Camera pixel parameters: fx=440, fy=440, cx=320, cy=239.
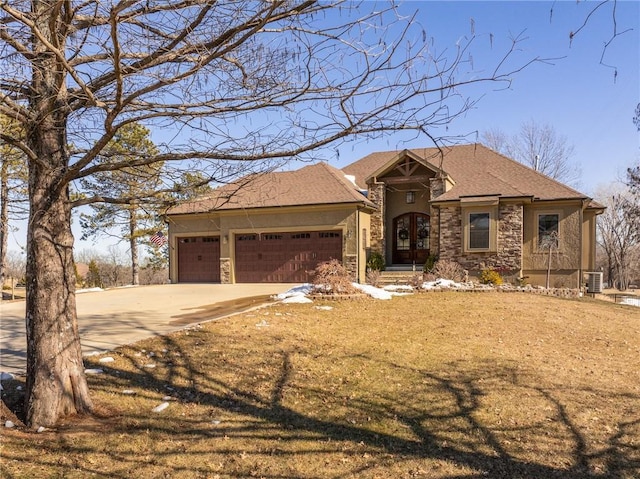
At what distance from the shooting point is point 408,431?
455 cm

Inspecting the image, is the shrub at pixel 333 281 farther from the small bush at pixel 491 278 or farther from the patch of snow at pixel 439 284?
the small bush at pixel 491 278

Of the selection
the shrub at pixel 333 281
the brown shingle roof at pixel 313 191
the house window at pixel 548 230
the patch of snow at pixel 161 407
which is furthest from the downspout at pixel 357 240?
the patch of snow at pixel 161 407

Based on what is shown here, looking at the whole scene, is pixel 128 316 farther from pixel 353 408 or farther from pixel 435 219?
pixel 435 219

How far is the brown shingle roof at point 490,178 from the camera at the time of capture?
717 inches

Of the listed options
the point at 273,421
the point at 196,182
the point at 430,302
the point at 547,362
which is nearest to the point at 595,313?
the point at 430,302

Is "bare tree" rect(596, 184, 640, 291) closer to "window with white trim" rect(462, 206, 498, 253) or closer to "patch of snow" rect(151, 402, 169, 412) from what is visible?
"window with white trim" rect(462, 206, 498, 253)

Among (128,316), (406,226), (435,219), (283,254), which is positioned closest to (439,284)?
(435,219)

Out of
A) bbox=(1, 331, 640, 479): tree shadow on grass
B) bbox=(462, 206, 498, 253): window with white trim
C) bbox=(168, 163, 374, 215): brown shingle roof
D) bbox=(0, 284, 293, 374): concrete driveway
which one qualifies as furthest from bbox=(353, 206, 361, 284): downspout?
bbox=(1, 331, 640, 479): tree shadow on grass

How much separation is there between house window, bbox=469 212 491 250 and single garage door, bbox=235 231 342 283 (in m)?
5.41

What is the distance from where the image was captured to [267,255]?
19422 mm

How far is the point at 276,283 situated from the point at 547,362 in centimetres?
1324

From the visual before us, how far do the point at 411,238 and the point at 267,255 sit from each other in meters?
6.73

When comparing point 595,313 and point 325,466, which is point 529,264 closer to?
point 595,313

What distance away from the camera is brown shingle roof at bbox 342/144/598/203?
18.2 meters
